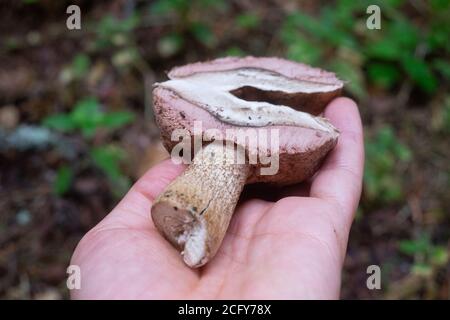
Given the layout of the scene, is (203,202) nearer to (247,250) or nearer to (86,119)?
(247,250)

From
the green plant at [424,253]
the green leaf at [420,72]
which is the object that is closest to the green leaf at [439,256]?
the green plant at [424,253]

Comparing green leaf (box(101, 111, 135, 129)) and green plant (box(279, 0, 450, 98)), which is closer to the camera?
green leaf (box(101, 111, 135, 129))

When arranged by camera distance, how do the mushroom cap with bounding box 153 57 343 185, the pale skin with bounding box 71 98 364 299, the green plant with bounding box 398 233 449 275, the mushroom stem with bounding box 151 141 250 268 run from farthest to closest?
the green plant with bounding box 398 233 449 275 < the mushroom cap with bounding box 153 57 343 185 < the mushroom stem with bounding box 151 141 250 268 < the pale skin with bounding box 71 98 364 299

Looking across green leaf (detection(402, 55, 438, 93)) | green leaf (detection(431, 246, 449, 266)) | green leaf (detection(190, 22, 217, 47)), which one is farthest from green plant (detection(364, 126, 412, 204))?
green leaf (detection(190, 22, 217, 47))

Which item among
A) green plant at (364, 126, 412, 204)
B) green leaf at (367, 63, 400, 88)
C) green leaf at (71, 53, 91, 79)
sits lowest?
green plant at (364, 126, 412, 204)

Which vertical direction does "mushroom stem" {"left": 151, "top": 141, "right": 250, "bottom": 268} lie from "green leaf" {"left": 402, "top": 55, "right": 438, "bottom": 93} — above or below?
below

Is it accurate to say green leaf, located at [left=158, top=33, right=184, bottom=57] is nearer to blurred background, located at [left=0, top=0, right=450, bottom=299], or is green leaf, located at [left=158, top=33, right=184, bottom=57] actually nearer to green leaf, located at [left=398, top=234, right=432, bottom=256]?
blurred background, located at [left=0, top=0, right=450, bottom=299]

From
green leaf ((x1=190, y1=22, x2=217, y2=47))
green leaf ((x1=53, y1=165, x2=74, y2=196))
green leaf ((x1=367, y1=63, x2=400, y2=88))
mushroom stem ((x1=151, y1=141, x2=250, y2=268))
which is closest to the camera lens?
mushroom stem ((x1=151, y1=141, x2=250, y2=268))
